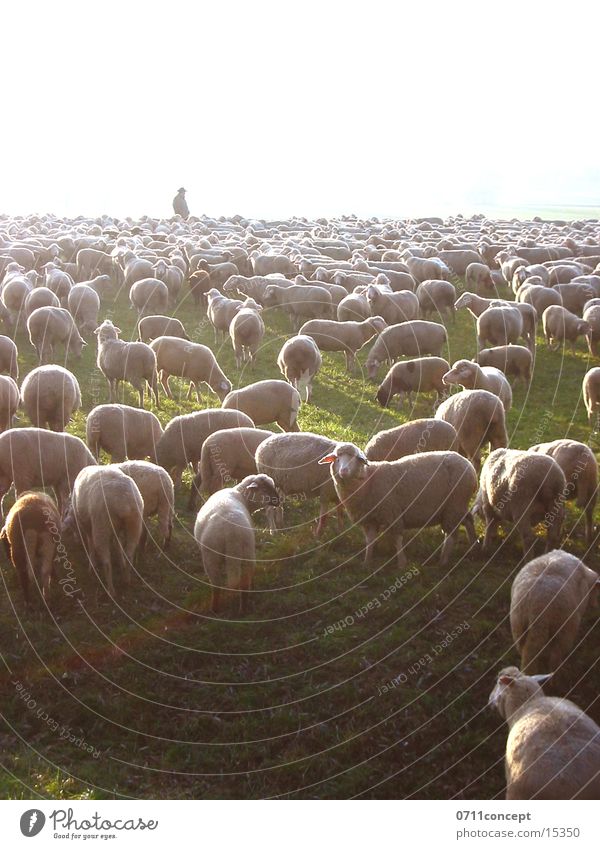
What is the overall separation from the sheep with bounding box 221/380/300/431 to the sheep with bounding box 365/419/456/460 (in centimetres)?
299

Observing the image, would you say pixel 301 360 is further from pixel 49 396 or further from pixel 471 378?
pixel 49 396

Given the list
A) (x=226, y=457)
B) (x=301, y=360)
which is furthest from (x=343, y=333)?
(x=226, y=457)

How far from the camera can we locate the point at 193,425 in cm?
1350

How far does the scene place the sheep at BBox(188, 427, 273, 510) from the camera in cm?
1274

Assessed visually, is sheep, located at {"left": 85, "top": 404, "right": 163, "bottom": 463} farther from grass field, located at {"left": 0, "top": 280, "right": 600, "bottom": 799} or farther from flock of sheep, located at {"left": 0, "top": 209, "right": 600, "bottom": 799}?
grass field, located at {"left": 0, "top": 280, "right": 600, "bottom": 799}

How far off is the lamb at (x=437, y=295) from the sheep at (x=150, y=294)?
8424 mm

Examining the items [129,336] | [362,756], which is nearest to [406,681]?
[362,756]

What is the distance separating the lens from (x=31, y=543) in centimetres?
985

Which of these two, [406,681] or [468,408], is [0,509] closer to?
[406,681]

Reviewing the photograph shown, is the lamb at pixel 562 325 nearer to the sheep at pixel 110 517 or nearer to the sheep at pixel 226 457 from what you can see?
the sheep at pixel 226 457

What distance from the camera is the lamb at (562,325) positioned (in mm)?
21737

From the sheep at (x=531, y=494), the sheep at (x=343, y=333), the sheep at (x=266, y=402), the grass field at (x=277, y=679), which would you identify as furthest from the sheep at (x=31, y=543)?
the sheep at (x=343, y=333)
